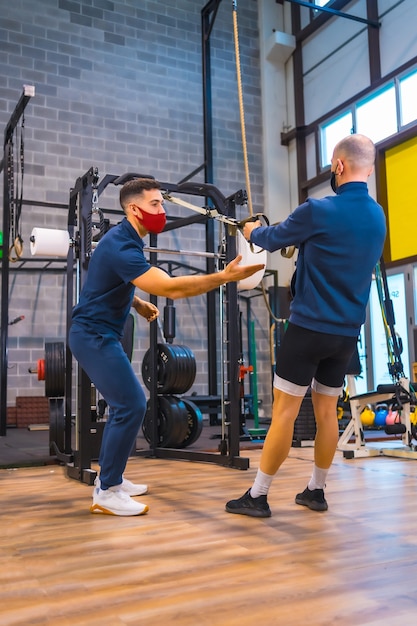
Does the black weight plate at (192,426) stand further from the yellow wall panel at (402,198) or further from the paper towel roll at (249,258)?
the yellow wall panel at (402,198)

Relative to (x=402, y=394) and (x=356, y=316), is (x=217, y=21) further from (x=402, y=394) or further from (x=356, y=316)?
(x=356, y=316)

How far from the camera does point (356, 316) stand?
2.38m

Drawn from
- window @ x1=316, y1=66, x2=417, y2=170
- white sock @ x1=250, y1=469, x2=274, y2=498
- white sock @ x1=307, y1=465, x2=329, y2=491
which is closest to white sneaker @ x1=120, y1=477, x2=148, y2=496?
white sock @ x1=250, y1=469, x2=274, y2=498

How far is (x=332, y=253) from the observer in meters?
2.33

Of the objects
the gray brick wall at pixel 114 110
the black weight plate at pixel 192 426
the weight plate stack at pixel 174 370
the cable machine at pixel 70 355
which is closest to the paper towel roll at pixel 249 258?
the cable machine at pixel 70 355

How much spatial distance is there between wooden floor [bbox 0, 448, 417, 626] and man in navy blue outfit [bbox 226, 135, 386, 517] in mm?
350

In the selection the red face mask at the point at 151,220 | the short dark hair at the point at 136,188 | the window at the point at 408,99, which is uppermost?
the window at the point at 408,99

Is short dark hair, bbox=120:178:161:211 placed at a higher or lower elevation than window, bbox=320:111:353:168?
lower

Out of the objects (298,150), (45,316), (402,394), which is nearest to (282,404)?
(402,394)

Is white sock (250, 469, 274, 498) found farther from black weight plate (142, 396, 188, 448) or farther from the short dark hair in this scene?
black weight plate (142, 396, 188, 448)

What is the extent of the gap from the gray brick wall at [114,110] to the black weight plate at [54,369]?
3886 millimetres

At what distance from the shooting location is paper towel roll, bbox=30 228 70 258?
167 inches

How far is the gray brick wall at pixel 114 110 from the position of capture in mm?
8391

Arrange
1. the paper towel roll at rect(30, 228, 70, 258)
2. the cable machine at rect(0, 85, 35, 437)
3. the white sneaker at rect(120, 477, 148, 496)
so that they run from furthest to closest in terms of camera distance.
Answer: the cable machine at rect(0, 85, 35, 437), the paper towel roll at rect(30, 228, 70, 258), the white sneaker at rect(120, 477, 148, 496)
